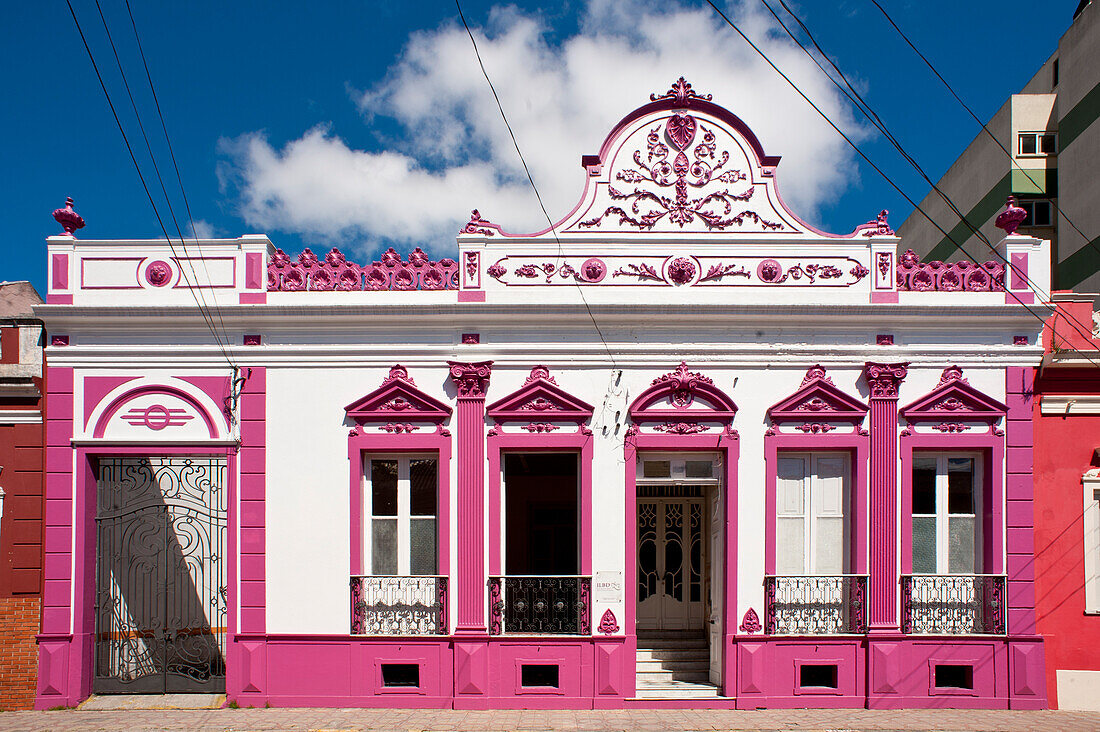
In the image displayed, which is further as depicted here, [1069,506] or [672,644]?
[672,644]

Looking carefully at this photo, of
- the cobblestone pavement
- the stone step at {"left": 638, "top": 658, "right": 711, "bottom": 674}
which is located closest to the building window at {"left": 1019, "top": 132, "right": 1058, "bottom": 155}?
the cobblestone pavement

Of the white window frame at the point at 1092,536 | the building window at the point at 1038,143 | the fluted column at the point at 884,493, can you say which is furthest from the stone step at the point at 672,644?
the building window at the point at 1038,143

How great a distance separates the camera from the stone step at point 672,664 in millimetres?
9328

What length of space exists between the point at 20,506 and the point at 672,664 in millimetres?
8222

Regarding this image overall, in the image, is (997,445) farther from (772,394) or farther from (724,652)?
(724,652)

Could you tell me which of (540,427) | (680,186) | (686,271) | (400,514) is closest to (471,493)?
(400,514)

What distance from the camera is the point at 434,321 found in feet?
28.9

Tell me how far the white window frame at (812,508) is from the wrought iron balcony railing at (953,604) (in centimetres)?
80

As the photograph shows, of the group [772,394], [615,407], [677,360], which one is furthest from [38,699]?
[772,394]

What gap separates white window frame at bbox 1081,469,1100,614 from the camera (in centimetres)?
870

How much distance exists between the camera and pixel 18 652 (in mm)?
8523

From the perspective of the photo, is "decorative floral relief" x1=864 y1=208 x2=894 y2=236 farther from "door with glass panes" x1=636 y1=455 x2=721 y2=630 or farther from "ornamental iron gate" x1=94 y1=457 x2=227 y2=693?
"ornamental iron gate" x1=94 y1=457 x2=227 y2=693

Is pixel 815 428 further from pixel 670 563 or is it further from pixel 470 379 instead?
pixel 470 379

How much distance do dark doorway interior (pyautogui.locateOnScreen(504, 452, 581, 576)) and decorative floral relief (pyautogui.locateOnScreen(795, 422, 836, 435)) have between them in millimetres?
4919
